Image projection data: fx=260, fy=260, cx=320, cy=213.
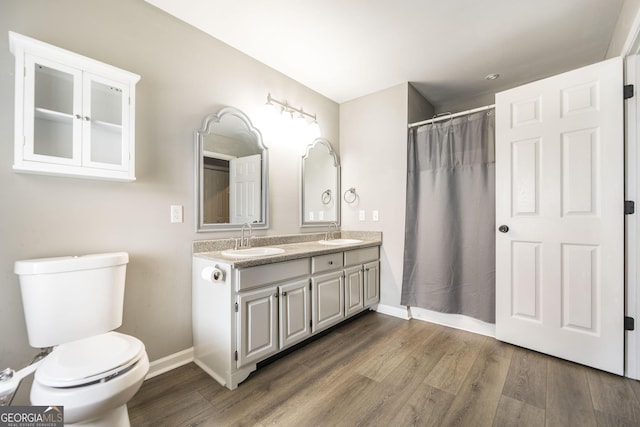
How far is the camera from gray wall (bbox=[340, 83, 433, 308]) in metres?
2.81

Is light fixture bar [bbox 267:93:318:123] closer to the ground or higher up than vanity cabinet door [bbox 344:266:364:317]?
higher up

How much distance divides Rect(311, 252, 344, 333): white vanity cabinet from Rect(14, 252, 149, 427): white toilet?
1.20 m

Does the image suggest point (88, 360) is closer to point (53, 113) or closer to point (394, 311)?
point (53, 113)

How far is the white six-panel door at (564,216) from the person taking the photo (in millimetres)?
1749

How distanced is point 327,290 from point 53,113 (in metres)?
2.05

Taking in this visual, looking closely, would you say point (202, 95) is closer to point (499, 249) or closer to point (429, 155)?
point (429, 155)

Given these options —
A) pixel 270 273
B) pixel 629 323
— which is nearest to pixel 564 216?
pixel 629 323

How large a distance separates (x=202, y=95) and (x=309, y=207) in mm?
1448

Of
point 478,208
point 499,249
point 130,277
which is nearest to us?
point 130,277

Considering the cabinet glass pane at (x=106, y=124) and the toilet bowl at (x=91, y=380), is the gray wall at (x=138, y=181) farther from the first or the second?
the toilet bowl at (x=91, y=380)

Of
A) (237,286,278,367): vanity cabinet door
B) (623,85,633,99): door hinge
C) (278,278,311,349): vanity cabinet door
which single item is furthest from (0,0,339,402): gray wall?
(623,85,633,99): door hinge

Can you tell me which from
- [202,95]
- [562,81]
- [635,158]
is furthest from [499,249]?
[202,95]

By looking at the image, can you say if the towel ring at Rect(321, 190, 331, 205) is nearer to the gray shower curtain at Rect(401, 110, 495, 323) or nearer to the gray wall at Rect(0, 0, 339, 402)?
the gray shower curtain at Rect(401, 110, 495, 323)

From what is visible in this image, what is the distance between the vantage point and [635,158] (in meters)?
1.67
